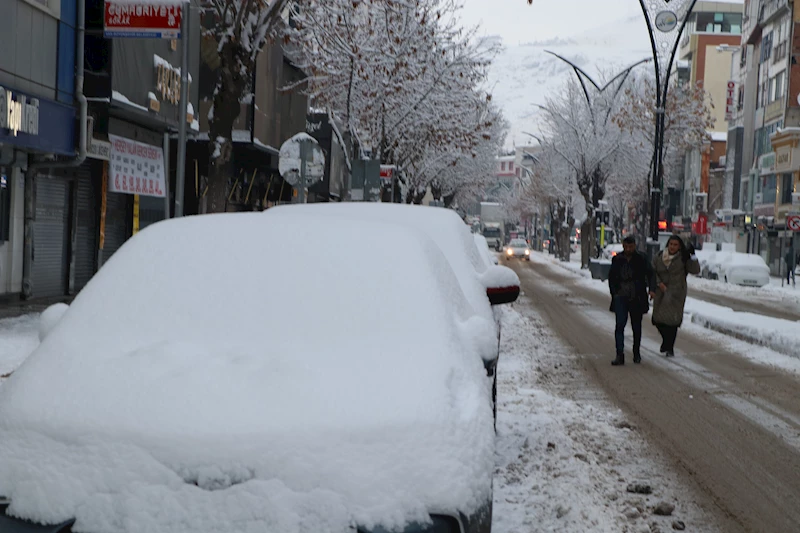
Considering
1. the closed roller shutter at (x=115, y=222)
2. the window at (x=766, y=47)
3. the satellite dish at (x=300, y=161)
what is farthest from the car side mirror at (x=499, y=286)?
the window at (x=766, y=47)

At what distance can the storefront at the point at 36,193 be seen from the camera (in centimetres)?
1583

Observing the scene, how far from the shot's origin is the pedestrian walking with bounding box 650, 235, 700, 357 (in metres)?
13.4

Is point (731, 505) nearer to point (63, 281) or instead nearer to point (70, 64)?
point (70, 64)

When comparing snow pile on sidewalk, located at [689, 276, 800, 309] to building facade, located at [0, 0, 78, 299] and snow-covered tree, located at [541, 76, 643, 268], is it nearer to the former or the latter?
snow-covered tree, located at [541, 76, 643, 268]

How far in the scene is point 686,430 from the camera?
8.17 metres

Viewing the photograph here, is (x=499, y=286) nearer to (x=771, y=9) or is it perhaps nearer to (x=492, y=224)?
(x=771, y=9)

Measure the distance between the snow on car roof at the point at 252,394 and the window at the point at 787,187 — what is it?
54.6m

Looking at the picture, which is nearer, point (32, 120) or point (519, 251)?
point (32, 120)

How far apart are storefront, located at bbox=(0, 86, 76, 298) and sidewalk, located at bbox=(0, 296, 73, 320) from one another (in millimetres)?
464

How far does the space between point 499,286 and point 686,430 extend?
2437 mm

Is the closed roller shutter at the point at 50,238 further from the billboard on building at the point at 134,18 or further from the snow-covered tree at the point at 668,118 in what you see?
the snow-covered tree at the point at 668,118

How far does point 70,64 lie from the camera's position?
58.7 ft

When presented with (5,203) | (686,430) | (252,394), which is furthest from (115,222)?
(252,394)

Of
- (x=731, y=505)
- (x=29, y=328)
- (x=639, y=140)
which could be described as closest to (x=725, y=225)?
(x=639, y=140)
